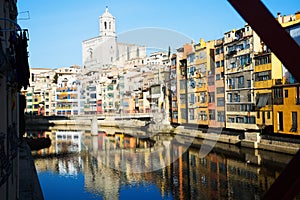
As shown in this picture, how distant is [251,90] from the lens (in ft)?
48.6

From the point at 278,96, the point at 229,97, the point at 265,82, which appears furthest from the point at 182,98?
the point at 278,96

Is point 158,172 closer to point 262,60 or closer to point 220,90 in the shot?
point 262,60

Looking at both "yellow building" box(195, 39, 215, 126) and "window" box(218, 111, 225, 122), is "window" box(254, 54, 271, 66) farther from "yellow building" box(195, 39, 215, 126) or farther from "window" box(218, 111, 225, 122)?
"yellow building" box(195, 39, 215, 126)

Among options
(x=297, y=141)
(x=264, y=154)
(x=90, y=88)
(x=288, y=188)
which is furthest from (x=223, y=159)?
Result: (x=90, y=88)

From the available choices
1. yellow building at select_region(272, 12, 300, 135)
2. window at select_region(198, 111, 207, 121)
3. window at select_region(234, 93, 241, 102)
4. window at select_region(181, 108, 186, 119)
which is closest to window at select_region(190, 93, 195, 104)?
window at select_region(198, 111, 207, 121)

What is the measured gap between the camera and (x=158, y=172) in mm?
11211

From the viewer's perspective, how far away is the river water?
28.7ft

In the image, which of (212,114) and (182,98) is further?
(182,98)

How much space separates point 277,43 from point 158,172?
1059 cm

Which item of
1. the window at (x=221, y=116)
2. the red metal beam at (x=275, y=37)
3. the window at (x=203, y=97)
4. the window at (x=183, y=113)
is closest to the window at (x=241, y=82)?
the window at (x=221, y=116)

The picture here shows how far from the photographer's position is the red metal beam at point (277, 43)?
915mm

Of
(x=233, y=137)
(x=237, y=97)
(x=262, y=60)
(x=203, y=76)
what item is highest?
(x=262, y=60)

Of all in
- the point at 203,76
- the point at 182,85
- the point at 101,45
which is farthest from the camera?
the point at 101,45

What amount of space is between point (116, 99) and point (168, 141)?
43.7ft
